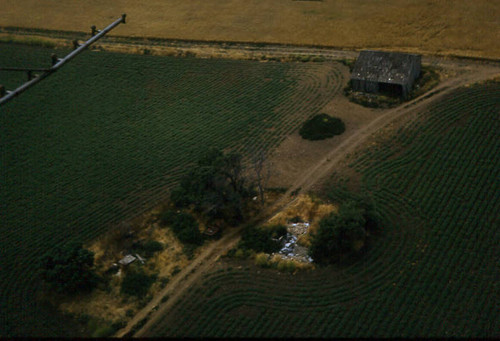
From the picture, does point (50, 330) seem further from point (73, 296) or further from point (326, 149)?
point (326, 149)

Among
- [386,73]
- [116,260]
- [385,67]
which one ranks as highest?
[385,67]

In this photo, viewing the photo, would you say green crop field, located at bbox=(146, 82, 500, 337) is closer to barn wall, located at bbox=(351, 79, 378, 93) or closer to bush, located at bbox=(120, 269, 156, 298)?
bush, located at bbox=(120, 269, 156, 298)

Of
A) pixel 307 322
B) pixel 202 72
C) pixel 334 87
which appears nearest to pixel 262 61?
pixel 202 72

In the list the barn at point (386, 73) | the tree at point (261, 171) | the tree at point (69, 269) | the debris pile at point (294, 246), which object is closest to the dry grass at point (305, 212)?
the debris pile at point (294, 246)

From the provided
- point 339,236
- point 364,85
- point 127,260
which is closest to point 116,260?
point 127,260

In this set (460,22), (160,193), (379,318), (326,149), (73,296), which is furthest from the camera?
(460,22)

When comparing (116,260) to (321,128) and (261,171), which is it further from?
(321,128)
